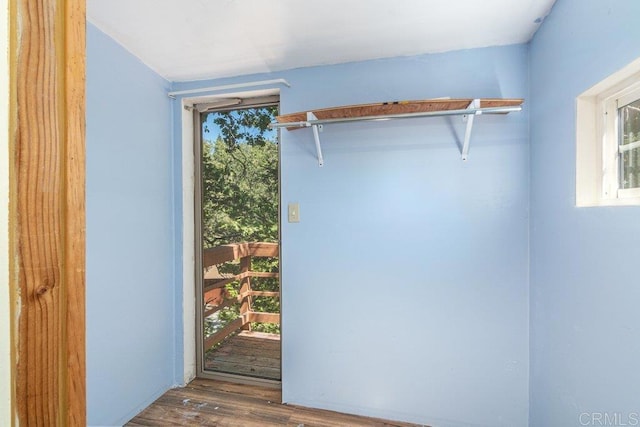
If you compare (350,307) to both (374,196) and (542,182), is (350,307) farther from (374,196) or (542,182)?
(542,182)

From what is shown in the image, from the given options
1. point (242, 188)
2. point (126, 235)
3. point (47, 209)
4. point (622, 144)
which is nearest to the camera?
point (47, 209)

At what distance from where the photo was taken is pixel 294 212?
1.87m

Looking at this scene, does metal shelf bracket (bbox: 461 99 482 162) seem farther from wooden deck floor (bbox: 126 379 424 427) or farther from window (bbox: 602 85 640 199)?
wooden deck floor (bbox: 126 379 424 427)

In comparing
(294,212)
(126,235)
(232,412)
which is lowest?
(232,412)

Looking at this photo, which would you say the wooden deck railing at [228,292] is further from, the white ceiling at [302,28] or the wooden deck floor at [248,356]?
the white ceiling at [302,28]

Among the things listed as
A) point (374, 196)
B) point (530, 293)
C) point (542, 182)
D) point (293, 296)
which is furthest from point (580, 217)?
point (293, 296)

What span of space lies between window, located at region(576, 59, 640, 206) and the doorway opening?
1648mm

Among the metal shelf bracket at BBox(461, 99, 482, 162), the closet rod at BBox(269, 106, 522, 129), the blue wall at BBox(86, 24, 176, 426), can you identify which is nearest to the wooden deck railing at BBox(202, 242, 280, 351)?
the blue wall at BBox(86, 24, 176, 426)

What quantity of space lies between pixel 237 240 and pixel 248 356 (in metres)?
0.92

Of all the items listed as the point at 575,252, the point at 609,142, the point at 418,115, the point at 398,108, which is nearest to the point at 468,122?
the point at 418,115

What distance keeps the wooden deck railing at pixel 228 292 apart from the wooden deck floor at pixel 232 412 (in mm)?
363

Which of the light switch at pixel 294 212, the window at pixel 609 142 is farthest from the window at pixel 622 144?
the light switch at pixel 294 212

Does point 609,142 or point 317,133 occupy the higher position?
point 317,133

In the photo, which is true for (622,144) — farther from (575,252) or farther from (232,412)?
(232,412)
